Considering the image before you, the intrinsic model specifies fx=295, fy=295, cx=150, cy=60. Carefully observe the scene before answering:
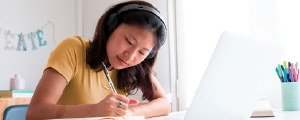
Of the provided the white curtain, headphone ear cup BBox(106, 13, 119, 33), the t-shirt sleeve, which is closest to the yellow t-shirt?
the t-shirt sleeve

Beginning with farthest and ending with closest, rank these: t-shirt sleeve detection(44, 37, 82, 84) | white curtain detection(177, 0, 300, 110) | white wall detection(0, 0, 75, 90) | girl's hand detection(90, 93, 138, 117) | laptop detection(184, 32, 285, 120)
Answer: white wall detection(0, 0, 75, 90), white curtain detection(177, 0, 300, 110), t-shirt sleeve detection(44, 37, 82, 84), girl's hand detection(90, 93, 138, 117), laptop detection(184, 32, 285, 120)

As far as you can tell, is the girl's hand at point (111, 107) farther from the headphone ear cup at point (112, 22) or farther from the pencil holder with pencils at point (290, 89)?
the pencil holder with pencils at point (290, 89)

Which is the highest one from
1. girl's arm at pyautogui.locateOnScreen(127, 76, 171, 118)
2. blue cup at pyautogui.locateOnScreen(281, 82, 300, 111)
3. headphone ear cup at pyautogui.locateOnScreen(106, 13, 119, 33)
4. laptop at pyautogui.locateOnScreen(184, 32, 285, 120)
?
headphone ear cup at pyautogui.locateOnScreen(106, 13, 119, 33)

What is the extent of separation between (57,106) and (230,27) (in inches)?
49.3

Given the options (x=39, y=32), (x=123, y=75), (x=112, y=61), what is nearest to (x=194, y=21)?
(x=123, y=75)

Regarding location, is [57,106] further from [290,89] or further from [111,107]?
[290,89]

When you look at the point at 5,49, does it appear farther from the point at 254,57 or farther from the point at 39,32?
the point at 254,57

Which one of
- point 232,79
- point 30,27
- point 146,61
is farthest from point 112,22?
point 30,27

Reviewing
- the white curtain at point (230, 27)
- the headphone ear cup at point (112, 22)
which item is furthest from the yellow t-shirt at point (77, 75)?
the white curtain at point (230, 27)

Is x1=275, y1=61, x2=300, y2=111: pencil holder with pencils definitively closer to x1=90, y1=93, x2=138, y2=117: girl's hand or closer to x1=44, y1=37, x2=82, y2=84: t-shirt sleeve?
x1=90, y1=93, x2=138, y2=117: girl's hand

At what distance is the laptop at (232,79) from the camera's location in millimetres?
516

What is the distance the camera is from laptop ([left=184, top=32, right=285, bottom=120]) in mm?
516

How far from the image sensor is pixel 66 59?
1085mm

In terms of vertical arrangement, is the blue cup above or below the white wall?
below
